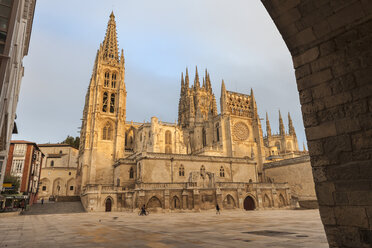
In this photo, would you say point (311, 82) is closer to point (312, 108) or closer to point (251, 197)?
point (312, 108)

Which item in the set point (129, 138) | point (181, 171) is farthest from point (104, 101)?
point (181, 171)

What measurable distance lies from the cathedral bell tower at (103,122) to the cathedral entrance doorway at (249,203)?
21369 millimetres

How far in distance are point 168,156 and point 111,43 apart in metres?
32.6

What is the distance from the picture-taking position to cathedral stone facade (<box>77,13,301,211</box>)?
98.7 feet

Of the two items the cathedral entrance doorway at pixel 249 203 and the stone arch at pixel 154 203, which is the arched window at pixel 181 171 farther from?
the cathedral entrance doorway at pixel 249 203

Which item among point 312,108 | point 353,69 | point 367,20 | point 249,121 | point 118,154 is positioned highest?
point 249,121

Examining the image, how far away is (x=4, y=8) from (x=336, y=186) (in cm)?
1285

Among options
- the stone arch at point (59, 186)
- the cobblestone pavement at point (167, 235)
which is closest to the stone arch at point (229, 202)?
the cobblestone pavement at point (167, 235)

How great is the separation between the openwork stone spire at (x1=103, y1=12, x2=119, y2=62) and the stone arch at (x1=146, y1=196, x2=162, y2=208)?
110ft

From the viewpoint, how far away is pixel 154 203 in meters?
28.5

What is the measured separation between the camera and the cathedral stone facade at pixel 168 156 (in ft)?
98.7

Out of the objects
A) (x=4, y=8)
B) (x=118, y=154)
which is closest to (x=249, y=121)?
(x=118, y=154)

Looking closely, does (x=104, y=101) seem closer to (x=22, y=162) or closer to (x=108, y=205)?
(x=22, y=162)

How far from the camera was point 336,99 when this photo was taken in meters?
5.00
